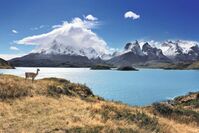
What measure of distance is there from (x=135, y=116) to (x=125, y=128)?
181 inches

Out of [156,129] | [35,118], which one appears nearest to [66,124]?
[35,118]

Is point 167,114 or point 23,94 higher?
point 23,94

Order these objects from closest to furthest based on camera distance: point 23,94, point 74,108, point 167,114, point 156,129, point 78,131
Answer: point 78,131
point 156,129
point 74,108
point 23,94
point 167,114

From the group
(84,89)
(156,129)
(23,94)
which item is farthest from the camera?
(84,89)

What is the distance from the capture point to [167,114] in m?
30.9

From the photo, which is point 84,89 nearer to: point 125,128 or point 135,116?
point 135,116

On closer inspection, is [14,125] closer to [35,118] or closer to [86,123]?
[35,118]

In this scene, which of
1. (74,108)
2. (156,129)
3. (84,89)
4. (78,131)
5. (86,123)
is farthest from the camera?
(84,89)

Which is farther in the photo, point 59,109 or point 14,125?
point 59,109

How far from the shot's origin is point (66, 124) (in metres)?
18.8

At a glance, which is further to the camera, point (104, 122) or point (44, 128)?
point (104, 122)

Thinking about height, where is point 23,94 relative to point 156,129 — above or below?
above

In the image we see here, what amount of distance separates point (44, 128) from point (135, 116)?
7.90 metres

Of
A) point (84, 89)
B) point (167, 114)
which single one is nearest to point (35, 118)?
point (167, 114)
